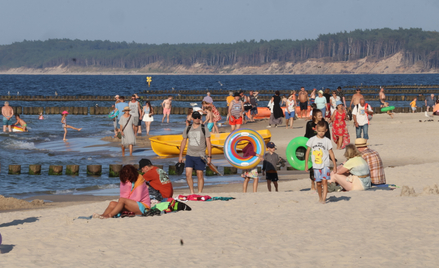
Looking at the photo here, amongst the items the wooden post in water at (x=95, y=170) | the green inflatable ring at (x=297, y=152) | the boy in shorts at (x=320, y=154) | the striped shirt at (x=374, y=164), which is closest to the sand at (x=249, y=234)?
the striped shirt at (x=374, y=164)

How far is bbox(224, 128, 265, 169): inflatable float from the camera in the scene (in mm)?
12367

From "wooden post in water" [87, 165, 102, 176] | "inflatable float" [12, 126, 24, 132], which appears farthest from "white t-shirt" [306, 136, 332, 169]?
"inflatable float" [12, 126, 24, 132]

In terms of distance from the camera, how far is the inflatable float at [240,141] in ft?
40.6

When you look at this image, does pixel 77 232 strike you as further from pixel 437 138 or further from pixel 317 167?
pixel 437 138

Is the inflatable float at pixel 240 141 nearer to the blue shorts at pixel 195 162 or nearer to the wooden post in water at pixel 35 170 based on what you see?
the blue shorts at pixel 195 162

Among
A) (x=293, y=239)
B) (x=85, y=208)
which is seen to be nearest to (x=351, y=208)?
(x=293, y=239)

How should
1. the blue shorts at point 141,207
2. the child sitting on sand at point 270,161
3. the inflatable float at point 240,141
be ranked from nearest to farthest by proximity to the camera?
1. the blue shorts at point 141,207
2. the child sitting on sand at point 270,161
3. the inflatable float at point 240,141

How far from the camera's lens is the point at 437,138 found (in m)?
19.7

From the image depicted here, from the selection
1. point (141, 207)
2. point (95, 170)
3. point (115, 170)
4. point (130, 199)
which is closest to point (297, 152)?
point (141, 207)

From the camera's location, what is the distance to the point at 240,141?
1310 centimetres

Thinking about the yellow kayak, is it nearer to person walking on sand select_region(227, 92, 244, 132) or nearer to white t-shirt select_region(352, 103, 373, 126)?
person walking on sand select_region(227, 92, 244, 132)

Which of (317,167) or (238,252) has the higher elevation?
(317,167)

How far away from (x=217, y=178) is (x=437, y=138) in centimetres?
900

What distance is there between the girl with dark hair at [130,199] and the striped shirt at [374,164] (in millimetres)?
4578
